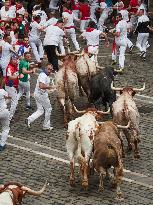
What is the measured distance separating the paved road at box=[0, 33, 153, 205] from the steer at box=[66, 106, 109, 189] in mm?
485

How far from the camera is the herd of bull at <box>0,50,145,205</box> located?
50.0 ft

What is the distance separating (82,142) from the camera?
16.0 metres

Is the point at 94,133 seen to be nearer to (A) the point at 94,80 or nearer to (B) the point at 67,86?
(B) the point at 67,86

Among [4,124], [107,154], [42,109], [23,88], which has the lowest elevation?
[42,109]

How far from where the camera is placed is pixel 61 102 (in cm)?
2041

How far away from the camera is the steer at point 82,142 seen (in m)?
15.9

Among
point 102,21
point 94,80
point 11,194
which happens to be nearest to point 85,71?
point 94,80

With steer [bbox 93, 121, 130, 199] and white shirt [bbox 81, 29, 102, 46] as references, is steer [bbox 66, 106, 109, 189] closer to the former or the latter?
steer [bbox 93, 121, 130, 199]

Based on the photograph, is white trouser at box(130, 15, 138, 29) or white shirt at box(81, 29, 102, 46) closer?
white shirt at box(81, 29, 102, 46)

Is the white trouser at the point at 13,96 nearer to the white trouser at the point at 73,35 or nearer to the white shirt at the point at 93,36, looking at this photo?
the white shirt at the point at 93,36

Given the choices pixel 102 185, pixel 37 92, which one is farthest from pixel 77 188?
pixel 37 92

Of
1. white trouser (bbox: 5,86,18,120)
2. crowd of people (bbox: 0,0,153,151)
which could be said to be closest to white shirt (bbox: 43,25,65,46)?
crowd of people (bbox: 0,0,153,151)

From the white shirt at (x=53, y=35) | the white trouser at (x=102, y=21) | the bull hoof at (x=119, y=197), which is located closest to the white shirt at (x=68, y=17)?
the white shirt at (x=53, y=35)

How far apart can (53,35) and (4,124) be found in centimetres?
753
